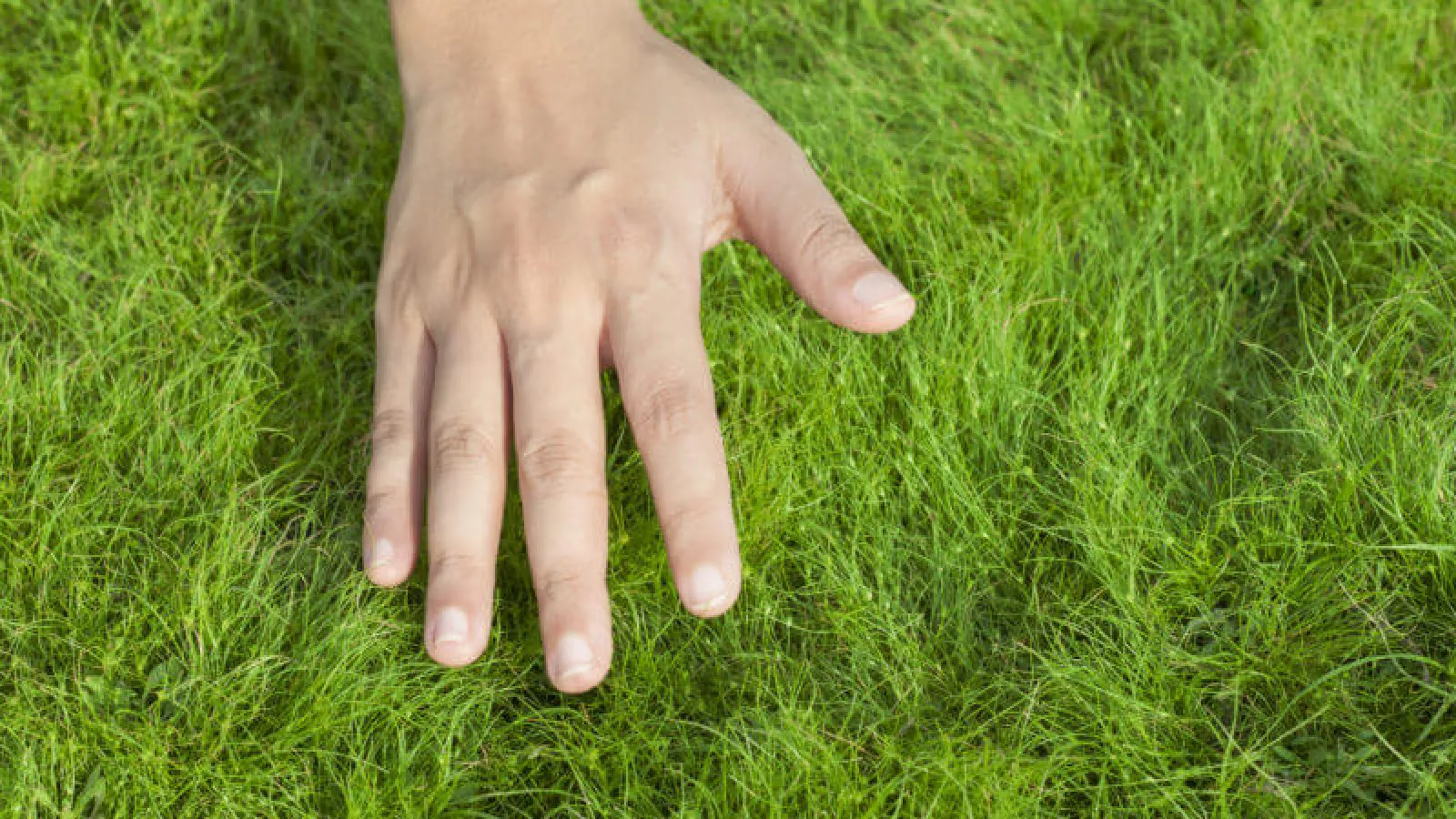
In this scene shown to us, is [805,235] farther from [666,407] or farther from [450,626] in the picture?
[450,626]

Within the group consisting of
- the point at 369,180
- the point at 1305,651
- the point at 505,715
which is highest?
the point at 369,180

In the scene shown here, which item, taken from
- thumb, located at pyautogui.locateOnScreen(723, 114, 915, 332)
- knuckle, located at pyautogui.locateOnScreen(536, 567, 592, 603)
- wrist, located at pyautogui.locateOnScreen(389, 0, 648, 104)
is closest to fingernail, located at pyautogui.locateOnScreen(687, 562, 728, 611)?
knuckle, located at pyautogui.locateOnScreen(536, 567, 592, 603)

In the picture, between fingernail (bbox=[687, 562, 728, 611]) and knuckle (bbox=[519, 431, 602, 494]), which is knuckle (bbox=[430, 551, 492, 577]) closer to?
knuckle (bbox=[519, 431, 602, 494])

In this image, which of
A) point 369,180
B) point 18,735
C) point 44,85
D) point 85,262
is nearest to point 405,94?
point 369,180

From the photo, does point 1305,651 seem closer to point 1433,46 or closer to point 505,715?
point 505,715

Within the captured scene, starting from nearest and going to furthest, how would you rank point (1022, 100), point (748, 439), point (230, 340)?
point (748, 439), point (230, 340), point (1022, 100)

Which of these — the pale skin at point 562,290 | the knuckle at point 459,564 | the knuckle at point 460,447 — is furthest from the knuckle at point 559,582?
the knuckle at point 460,447

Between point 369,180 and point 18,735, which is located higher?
point 369,180
